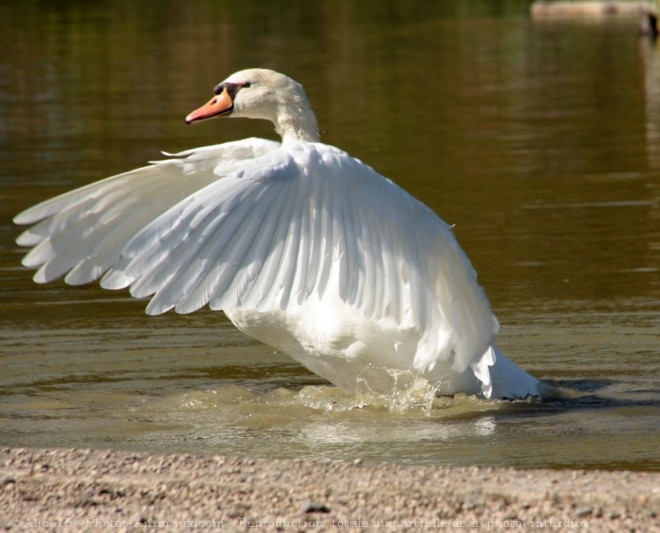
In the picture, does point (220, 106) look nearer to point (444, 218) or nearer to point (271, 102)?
point (271, 102)

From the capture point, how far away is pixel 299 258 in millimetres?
5676

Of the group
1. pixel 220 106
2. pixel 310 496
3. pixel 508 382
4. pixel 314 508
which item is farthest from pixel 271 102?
pixel 314 508

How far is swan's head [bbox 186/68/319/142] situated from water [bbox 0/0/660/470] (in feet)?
4.34

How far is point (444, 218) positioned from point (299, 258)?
601 cm

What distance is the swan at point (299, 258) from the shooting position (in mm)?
5523

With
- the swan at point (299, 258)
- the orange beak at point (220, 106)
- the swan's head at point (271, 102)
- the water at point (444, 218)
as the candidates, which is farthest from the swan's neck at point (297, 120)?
the water at point (444, 218)

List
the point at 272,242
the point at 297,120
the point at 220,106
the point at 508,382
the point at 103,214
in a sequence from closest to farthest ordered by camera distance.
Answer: the point at 272,242
the point at 103,214
the point at 508,382
the point at 297,120
the point at 220,106

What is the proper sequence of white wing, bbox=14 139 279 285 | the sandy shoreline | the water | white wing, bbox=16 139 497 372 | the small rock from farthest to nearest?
the water → white wing, bbox=14 139 279 285 → white wing, bbox=16 139 497 372 → the small rock → the sandy shoreline

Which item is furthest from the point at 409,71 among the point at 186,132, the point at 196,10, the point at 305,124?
the point at 196,10

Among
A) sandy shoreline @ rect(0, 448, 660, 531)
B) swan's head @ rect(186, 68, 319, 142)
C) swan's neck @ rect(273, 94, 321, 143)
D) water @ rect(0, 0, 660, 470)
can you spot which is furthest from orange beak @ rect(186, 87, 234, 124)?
sandy shoreline @ rect(0, 448, 660, 531)

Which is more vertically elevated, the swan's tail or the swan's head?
the swan's head

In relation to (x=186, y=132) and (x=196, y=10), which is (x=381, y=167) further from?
(x=196, y=10)

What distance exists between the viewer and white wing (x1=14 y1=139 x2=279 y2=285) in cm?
629

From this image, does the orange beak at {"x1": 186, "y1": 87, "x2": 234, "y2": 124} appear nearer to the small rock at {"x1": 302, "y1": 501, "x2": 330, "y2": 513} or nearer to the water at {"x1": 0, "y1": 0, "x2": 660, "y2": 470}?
the water at {"x1": 0, "y1": 0, "x2": 660, "y2": 470}
